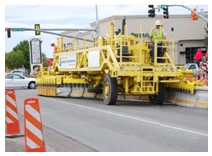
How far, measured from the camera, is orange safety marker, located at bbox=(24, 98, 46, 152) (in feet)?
29.2

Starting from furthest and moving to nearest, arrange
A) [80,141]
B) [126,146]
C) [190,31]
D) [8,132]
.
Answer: [190,31], [8,132], [80,141], [126,146]

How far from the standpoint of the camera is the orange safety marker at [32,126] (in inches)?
351

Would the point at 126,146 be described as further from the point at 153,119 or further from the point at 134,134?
the point at 153,119

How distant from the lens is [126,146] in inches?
403

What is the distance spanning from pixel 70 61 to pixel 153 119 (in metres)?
10.9

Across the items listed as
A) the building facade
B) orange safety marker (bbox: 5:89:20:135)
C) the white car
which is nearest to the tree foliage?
the building facade

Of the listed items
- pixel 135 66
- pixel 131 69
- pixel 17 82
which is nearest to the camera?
pixel 131 69

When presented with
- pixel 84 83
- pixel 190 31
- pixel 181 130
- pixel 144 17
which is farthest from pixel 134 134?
pixel 190 31

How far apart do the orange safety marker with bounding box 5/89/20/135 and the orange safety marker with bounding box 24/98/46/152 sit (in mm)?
2912

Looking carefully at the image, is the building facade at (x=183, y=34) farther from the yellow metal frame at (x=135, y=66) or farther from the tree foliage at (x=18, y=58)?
the yellow metal frame at (x=135, y=66)

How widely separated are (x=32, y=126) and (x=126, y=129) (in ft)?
13.8

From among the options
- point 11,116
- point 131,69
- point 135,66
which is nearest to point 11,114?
point 11,116

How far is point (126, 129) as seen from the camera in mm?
12703

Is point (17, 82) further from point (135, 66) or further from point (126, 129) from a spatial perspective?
point (126, 129)
